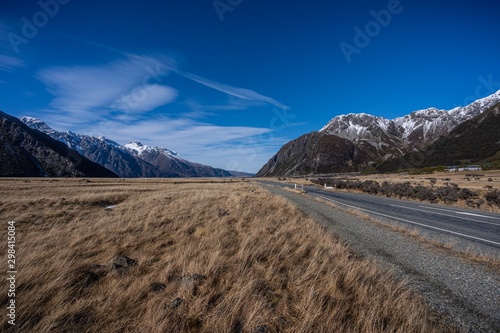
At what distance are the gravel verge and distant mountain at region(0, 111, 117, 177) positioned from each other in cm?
15697

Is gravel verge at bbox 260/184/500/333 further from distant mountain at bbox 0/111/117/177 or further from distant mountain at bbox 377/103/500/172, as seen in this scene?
distant mountain at bbox 0/111/117/177

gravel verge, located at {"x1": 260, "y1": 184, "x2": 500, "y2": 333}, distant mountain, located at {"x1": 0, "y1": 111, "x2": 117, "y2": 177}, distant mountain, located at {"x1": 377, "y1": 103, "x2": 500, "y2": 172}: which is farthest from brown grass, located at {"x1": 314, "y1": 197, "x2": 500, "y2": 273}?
distant mountain, located at {"x1": 0, "y1": 111, "x2": 117, "y2": 177}

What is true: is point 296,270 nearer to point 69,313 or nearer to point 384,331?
point 384,331

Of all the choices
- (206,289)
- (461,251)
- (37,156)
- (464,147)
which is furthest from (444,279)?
(37,156)

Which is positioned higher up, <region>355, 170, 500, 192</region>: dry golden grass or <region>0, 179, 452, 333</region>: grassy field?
<region>355, 170, 500, 192</region>: dry golden grass

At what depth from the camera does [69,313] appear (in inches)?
125

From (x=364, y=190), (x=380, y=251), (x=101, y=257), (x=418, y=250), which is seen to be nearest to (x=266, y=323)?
(x=101, y=257)

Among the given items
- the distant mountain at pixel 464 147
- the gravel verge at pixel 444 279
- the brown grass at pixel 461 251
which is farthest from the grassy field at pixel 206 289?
the distant mountain at pixel 464 147

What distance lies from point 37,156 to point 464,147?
27140cm

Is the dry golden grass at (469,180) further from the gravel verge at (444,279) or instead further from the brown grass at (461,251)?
the gravel verge at (444,279)

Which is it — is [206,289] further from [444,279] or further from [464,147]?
[464,147]

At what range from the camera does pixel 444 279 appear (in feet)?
16.9

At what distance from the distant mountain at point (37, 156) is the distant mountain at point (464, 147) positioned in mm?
200488

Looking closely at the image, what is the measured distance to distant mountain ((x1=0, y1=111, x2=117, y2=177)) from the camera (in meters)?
120
